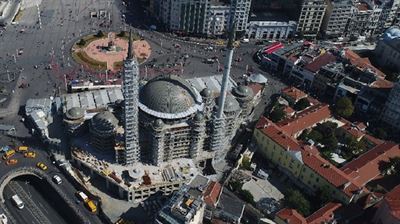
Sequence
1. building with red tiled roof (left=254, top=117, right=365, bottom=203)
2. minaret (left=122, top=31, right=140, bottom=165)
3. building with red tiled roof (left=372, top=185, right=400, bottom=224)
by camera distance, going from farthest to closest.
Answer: building with red tiled roof (left=254, top=117, right=365, bottom=203) → building with red tiled roof (left=372, top=185, right=400, bottom=224) → minaret (left=122, top=31, right=140, bottom=165)

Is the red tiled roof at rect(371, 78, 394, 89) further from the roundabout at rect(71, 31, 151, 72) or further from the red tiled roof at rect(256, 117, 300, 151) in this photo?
the roundabout at rect(71, 31, 151, 72)

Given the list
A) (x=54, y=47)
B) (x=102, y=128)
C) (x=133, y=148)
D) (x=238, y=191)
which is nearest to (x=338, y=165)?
(x=238, y=191)

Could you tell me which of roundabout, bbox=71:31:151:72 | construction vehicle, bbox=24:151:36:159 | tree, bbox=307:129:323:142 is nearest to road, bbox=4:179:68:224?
construction vehicle, bbox=24:151:36:159

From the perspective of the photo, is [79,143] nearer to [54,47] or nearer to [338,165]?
[54,47]

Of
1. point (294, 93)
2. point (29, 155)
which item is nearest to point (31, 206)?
point (29, 155)

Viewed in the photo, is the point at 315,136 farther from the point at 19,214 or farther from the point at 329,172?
the point at 19,214

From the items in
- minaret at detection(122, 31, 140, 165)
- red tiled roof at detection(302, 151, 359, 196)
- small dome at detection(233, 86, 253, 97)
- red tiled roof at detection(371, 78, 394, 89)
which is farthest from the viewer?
red tiled roof at detection(371, 78, 394, 89)
